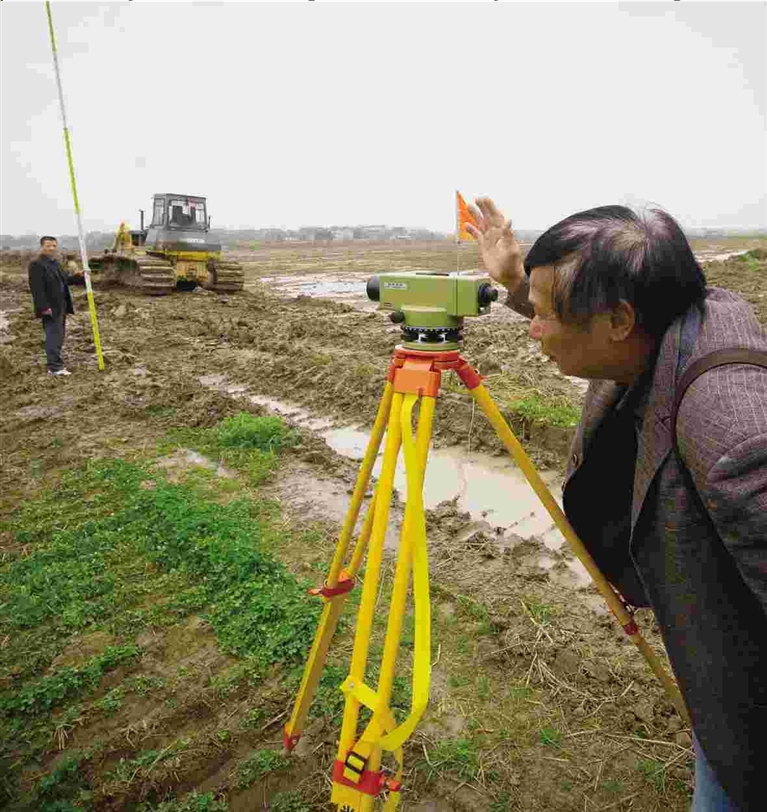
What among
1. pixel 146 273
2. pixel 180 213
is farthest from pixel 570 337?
pixel 180 213

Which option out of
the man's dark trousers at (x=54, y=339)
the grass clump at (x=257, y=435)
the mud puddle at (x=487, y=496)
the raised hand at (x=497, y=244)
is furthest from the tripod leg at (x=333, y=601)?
the man's dark trousers at (x=54, y=339)

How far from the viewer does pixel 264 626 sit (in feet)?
9.41

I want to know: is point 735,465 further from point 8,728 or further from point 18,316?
point 18,316

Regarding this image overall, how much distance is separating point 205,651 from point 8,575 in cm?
143

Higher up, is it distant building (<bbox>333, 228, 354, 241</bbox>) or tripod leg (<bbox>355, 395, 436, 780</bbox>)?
distant building (<bbox>333, 228, 354, 241</bbox>)

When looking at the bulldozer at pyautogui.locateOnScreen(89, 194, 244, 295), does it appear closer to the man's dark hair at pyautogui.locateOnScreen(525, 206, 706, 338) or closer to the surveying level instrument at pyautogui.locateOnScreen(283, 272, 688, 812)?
the surveying level instrument at pyautogui.locateOnScreen(283, 272, 688, 812)

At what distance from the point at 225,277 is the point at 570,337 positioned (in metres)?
15.9

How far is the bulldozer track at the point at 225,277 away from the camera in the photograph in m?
16.0

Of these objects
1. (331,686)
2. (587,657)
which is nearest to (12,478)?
(331,686)

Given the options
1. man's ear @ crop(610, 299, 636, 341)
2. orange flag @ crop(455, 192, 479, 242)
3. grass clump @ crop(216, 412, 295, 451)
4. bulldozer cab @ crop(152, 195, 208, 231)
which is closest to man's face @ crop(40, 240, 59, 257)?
grass clump @ crop(216, 412, 295, 451)

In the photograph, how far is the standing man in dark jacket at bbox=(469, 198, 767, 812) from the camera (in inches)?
35.8

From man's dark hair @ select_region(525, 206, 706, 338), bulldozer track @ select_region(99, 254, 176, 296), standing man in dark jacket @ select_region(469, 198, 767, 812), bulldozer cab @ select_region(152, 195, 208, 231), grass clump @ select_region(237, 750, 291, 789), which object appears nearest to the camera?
standing man in dark jacket @ select_region(469, 198, 767, 812)

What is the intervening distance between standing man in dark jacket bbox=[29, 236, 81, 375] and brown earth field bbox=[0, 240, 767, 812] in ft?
5.73

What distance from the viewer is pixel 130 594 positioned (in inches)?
125
